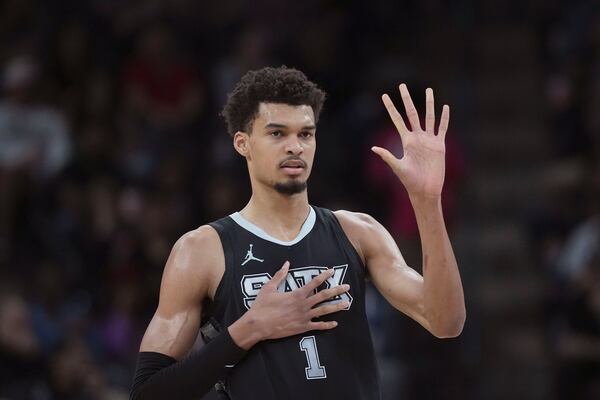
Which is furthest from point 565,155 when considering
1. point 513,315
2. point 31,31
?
point 31,31

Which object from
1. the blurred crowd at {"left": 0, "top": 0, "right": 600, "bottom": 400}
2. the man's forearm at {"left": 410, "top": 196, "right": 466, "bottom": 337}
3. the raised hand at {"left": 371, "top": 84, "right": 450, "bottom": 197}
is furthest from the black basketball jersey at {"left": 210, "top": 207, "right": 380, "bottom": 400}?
the blurred crowd at {"left": 0, "top": 0, "right": 600, "bottom": 400}

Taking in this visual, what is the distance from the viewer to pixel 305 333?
4719 millimetres

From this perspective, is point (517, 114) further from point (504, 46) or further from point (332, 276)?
point (332, 276)

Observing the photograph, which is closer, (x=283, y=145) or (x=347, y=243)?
(x=283, y=145)

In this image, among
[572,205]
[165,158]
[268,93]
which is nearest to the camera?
[268,93]

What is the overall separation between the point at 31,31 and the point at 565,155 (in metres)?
4.93

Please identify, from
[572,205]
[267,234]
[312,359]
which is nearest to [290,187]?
[267,234]

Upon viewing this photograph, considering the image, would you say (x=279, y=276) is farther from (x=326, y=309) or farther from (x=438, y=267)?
(x=438, y=267)

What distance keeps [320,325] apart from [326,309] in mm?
71

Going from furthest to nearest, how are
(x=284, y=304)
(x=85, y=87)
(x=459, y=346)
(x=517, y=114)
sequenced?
1. (x=517, y=114)
2. (x=85, y=87)
3. (x=459, y=346)
4. (x=284, y=304)

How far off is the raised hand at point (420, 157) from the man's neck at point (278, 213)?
514 mm

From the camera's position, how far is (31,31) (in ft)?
35.1

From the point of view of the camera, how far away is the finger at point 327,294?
4637mm

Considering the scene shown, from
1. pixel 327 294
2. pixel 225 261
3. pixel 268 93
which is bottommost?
pixel 327 294
